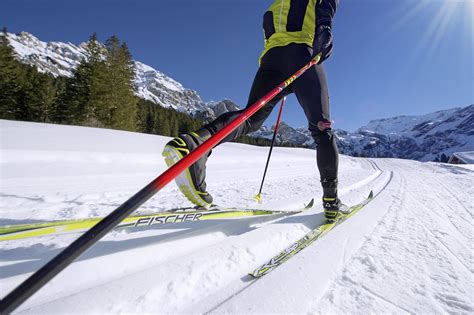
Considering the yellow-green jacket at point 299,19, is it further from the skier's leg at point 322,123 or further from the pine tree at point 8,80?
the pine tree at point 8,80

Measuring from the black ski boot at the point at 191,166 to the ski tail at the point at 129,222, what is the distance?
0.11 metres

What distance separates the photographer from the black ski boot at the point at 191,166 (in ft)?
4.62

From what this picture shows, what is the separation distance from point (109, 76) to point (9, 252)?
29.0 metres

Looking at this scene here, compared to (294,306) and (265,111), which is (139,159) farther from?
(294,306)

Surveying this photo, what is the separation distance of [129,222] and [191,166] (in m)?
0.48

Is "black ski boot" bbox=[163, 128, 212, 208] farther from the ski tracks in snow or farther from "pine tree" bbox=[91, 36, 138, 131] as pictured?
"pine tree" bbox=[91, 36, 138, 131]

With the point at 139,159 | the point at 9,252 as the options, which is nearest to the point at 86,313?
the point at 9,252

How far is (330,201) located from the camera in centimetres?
205

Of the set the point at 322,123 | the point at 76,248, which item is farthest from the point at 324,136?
the point at 76,248

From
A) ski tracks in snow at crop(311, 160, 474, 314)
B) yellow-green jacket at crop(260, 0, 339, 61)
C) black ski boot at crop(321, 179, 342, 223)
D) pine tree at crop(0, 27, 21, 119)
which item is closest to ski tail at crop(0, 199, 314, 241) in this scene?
black ski boot at crop(321, 179, 342, 223)

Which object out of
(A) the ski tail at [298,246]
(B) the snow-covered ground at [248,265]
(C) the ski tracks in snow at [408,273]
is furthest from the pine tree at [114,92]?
(C) the ski tracks in snow at [408,273]

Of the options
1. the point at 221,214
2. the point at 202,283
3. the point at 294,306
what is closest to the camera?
the point at 294,306

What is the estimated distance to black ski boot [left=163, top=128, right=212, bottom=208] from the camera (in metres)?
1.41

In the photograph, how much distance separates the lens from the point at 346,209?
87.5 inches
